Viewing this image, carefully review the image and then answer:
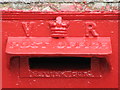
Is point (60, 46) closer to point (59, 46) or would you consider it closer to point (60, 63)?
point (59, 46)

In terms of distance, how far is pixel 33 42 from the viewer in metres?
2.25

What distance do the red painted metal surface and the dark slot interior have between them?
0.11 ft

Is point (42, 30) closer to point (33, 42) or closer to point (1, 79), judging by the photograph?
point (33, 42)

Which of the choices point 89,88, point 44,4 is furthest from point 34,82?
point 44,4

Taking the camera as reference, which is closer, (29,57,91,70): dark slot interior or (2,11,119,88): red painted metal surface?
(2,11,119,88): red painted metal surface

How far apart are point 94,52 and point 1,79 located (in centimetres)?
78

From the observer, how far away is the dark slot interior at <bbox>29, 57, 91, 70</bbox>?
2472 millimetres

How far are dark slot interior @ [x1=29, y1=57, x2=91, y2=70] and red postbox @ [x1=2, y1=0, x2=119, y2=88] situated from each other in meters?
0.02

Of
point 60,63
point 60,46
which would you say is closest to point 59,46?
point 60,46

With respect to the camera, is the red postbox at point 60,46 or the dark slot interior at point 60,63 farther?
the dark slot interior at point 60,63

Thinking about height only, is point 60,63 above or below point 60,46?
below

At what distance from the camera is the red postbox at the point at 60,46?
2.20m

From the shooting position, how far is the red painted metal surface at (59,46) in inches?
86.4

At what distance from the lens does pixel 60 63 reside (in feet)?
8.53
